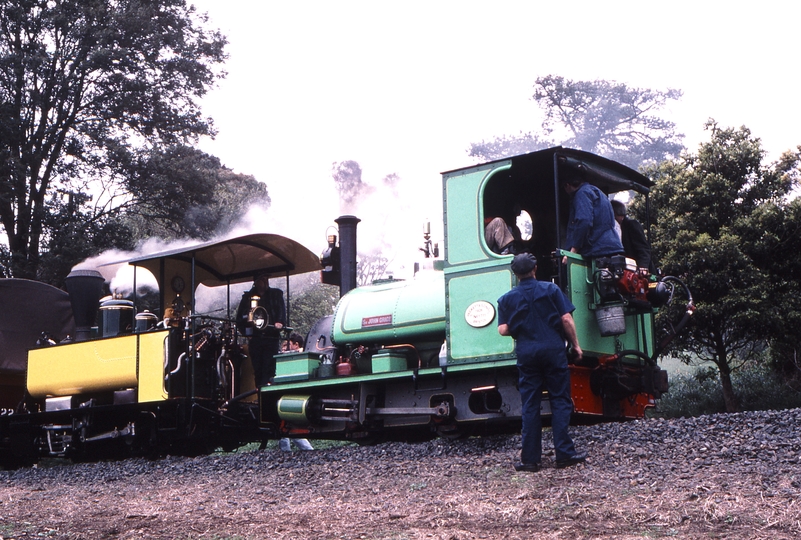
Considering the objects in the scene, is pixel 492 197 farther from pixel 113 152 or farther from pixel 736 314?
pixel 113 152

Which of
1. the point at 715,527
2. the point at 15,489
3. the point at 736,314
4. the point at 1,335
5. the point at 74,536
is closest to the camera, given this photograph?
the point at 715,527

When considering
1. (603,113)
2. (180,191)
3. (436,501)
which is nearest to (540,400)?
(436,501)

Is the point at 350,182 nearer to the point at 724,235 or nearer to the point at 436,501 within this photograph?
the point at 724,235

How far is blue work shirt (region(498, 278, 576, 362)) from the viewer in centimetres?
672

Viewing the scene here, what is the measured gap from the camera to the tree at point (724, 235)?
591 inches

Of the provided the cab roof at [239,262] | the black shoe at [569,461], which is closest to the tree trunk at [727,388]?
the cab roof at [239,262]

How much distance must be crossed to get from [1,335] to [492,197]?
25.0ft

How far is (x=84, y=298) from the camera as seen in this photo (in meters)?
12.2

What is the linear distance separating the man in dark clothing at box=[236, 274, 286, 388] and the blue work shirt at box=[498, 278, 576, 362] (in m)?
4.82

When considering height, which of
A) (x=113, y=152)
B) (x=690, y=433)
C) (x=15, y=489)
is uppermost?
(x=113, y=152)

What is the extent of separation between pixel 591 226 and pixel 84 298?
733 centimetres

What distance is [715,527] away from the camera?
4602mm

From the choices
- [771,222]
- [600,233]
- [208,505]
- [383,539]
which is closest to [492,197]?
[600,233]

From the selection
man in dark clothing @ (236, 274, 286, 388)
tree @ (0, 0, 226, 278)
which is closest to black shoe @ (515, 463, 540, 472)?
man in dark clothing @ (236, 274, 286, 388)
